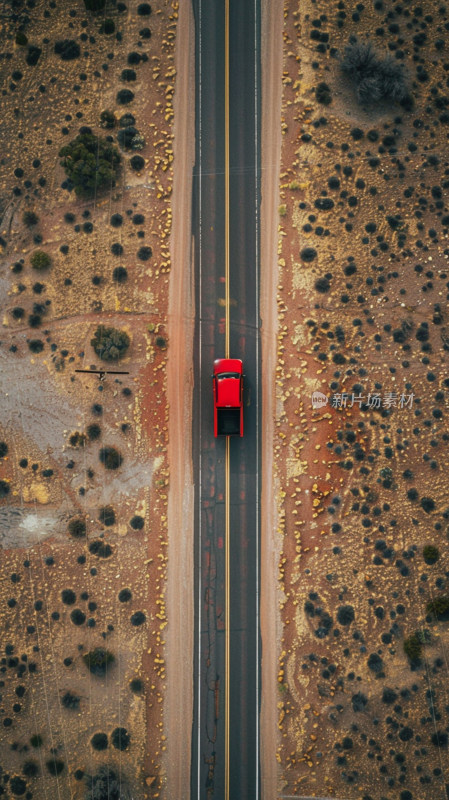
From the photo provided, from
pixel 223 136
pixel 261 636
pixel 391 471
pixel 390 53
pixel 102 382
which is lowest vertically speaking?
pixel 261 636

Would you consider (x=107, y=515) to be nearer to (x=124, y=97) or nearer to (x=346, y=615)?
(x=346, y=615)

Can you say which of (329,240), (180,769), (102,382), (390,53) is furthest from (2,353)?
(390,53)

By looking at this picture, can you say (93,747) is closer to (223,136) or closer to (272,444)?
(272,444)

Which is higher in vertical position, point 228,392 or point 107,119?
point 107,119

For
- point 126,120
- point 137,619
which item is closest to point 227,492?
point 137,619

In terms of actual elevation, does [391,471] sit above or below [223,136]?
below
